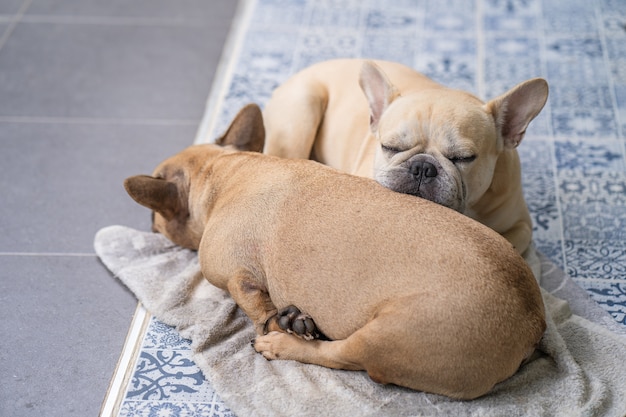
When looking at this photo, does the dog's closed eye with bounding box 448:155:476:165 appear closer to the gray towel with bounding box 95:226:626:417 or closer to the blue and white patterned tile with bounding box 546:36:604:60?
the gray towel with bounding box 95:226:626:417

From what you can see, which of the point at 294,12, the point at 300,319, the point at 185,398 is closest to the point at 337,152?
the point at 300,319

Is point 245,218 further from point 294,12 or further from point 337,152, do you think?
point 294,12

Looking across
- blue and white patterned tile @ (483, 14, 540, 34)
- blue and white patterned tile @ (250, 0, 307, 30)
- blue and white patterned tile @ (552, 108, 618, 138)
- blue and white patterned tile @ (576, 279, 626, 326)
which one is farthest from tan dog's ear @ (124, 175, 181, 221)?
blue and white patterned tile @ (483, 14, 540, 34)

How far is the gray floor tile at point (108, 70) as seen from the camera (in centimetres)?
376

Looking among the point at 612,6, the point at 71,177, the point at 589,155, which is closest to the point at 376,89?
the point at 589,155

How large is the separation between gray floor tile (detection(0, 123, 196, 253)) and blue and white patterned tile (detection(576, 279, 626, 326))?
1548mm

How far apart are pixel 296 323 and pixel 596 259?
1126mm

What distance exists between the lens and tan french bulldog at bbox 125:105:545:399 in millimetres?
2006

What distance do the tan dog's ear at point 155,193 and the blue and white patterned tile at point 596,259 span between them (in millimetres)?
1311

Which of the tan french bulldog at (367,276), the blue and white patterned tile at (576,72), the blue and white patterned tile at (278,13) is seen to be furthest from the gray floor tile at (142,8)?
the tan french bulldog at (367,276)

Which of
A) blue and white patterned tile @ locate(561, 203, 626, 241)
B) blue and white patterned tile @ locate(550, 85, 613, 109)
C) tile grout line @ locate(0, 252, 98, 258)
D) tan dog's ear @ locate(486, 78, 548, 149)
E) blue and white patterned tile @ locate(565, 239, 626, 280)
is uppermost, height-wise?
tan dog's ear @ locate(486, 78, 548, 149)

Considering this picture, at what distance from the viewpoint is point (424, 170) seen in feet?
7.66

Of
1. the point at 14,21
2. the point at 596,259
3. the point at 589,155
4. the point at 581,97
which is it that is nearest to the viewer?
the point at 596,259

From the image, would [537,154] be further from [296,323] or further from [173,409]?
[173,409]
